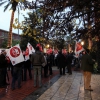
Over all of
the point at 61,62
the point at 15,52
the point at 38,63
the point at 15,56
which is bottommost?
the point at 61,62

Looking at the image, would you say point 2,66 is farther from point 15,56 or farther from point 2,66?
point 15,56

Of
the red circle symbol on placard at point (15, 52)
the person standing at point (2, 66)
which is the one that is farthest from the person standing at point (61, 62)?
the red circle symbol on placard at point (15, 52)

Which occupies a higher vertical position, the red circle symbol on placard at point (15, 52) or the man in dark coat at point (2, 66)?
the red circle symbol on placard at point (15, 52)

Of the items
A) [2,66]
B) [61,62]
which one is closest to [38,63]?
[2,66]

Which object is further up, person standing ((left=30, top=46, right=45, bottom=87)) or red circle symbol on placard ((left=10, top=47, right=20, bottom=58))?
red circle symbol on placard ((left=10, top=47, right=20, bottom=58))

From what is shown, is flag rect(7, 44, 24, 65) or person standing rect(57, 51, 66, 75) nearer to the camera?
flag rect(7, 44, 24, 65)

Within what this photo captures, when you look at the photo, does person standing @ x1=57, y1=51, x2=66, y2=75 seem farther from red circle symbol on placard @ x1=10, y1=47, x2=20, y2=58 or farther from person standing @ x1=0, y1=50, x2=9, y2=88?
red circle symbol on placard @ x1=10, y1=47, x2=20, y2=58

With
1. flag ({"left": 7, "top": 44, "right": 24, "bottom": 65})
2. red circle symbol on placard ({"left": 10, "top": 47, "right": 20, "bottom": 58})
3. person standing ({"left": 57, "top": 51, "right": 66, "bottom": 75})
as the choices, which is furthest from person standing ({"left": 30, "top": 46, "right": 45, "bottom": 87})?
person standing ({"left": 57, "top": 51, "right": 66, "bottom": 75})

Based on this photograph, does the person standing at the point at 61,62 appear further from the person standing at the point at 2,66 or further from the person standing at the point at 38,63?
the person standing at the point at 2,66

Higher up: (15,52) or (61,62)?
(15,52)

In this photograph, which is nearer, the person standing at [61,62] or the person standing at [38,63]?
the person standing at [38,63]

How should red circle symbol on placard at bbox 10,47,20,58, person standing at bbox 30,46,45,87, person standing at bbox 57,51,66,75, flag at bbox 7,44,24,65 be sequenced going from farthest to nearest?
person standing at bbox 57,51,66,75 < person standing at bbox 30,46,45,87 < red circle symbol on placard at bbox 10,47,20,58 < flag at bbox 7,44,24,65

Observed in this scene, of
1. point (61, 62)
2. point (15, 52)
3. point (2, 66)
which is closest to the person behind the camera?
point (15, 52)

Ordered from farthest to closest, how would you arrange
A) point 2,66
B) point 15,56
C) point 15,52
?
point 2,66, point 15,52, point 15,56
